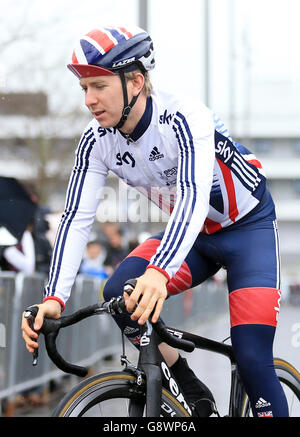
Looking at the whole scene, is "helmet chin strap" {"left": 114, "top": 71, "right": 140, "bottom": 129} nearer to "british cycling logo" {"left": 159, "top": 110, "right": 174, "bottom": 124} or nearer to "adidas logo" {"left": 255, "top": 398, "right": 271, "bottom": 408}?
"british cycling logo" {"left": 159, "top": 110, "right": 174, "bottom": 124}

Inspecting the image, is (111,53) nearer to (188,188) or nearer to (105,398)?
(188,188)

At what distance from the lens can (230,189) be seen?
11.3 feet

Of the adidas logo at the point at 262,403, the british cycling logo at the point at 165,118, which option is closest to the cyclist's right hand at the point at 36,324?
the british cycling logo at the point at 165,118

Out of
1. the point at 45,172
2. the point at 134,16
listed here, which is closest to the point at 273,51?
the point at 134,16

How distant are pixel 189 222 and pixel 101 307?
39cm

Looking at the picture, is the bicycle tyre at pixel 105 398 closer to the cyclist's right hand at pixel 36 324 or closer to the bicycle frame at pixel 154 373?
the bicycle frame at pixel 154 373

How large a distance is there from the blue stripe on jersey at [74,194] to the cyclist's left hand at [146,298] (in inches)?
22.9

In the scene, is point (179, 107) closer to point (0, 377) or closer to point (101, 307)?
point (101, 307)

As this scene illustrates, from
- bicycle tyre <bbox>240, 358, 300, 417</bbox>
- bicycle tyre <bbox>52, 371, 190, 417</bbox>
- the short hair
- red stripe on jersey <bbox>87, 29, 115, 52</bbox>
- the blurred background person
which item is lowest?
bicycle tyre <bbox>52, 371, 190, 417</bbox>

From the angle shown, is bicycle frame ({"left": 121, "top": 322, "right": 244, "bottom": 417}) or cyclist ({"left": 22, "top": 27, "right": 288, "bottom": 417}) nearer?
bicycle frame ({"left": 121, "top": 322, "right": 244, "bottom": 417})

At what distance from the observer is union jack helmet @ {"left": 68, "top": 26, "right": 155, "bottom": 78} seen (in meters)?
3.02

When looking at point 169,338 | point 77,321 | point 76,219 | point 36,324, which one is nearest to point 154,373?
point 169,338

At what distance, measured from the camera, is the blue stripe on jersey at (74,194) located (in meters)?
3.26

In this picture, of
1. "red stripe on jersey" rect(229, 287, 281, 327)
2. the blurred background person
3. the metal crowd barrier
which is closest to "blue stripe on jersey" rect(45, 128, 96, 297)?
"red stripe on jersey" rect(229, 287, 281, 327)
